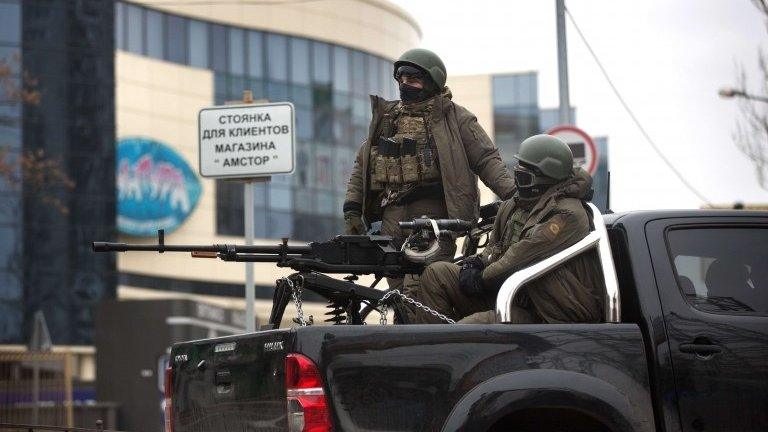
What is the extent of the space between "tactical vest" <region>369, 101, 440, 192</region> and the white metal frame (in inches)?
57.2

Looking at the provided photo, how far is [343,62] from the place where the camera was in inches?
2341

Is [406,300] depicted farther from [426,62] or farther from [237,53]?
[237,53]

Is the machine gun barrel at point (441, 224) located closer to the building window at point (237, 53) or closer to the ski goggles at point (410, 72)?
the ski goggles at point (410, 72)

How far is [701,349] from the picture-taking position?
589 centimetres

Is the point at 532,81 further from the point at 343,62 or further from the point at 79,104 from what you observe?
the point at 79,104

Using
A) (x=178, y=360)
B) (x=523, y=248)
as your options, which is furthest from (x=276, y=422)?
(x=523, y=248)

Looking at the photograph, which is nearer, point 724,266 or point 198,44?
point 724,266

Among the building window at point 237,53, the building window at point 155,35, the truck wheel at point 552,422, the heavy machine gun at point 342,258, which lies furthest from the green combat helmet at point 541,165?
the building window at point 237,53

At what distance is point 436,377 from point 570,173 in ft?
5.04

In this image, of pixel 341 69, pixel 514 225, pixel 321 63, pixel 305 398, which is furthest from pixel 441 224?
pixel 341 69

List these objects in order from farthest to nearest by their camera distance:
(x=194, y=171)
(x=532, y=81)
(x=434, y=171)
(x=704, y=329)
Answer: (x=532, y=81), (x=194, y=171), (x=434, y=171), (x=704, y=329)

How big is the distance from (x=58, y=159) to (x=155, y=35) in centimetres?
1097

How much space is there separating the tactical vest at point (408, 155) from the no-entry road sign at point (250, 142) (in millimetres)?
3393

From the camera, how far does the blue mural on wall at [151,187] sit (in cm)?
5125
